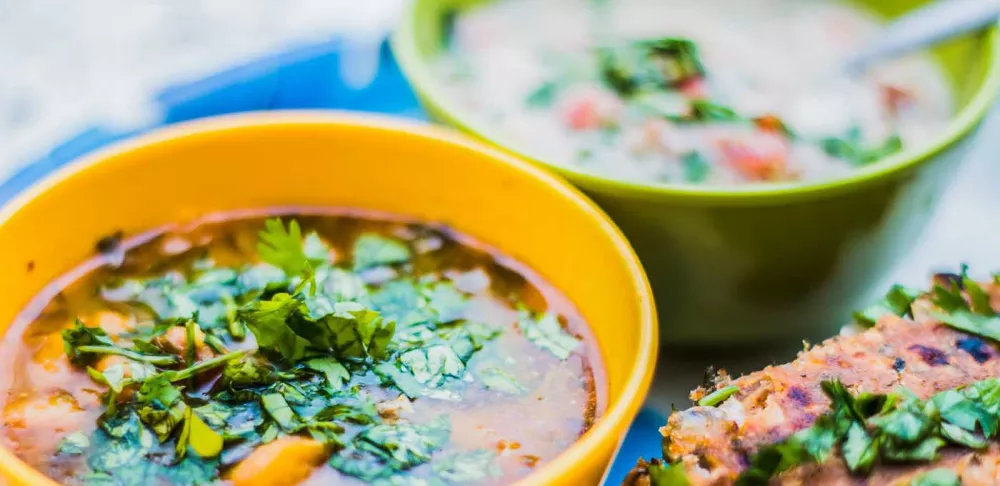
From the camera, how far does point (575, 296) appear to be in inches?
77.0

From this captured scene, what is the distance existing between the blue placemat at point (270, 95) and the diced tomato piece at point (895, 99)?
4.01 ft

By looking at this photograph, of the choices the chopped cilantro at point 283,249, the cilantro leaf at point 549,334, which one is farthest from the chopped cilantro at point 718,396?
the chopped cilantro at point 283,249

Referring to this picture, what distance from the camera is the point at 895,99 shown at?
2.65 metres

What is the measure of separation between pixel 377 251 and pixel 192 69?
1218 mm

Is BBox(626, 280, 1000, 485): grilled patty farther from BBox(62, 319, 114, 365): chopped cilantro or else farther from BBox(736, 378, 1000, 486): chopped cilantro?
BBox(62, 319, 114, 365): chopped cilantro

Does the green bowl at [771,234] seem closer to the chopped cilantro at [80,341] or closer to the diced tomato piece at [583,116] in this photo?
the diced tomato piece at [583,116]

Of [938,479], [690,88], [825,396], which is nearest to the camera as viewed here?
[938,479]

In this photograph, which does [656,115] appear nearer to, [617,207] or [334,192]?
[617,207]

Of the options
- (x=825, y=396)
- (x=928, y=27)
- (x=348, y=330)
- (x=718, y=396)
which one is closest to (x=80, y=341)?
(x=348, y=330)

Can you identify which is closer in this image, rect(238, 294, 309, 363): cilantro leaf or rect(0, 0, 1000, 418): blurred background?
rect(238, 294, 309, 363): cilantro leaf

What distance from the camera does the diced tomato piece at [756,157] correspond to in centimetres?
227

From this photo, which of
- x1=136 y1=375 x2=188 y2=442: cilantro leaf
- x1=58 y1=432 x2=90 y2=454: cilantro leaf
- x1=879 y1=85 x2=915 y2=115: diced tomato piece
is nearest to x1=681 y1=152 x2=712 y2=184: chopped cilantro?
x1=879 y1=85 x2=915 y2=115: diced tomato piece

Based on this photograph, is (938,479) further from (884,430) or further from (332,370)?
(332,370)

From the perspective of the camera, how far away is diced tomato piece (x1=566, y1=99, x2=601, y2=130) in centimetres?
245
